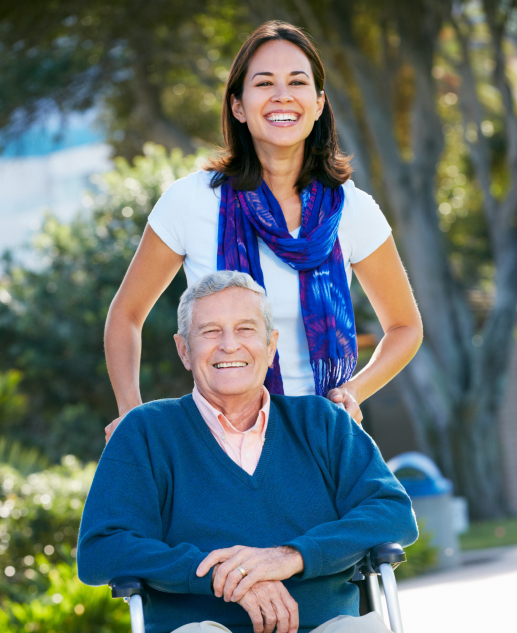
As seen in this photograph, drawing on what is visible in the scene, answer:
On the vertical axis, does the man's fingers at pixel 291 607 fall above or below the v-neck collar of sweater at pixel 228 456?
below

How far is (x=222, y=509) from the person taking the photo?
227cm

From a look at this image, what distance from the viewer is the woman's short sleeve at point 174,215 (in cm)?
263

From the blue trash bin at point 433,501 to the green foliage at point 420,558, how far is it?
9 centimetres

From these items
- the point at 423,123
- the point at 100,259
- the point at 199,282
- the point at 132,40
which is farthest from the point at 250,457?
the point at 132,40

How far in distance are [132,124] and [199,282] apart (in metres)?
12.9

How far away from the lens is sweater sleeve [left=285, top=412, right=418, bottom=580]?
7.09 feet

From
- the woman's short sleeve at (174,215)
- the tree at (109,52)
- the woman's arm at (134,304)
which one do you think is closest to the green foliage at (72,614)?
the woman's arm at (134,304)

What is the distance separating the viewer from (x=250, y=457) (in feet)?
7.75

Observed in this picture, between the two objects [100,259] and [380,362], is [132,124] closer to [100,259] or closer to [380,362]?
[100,259]

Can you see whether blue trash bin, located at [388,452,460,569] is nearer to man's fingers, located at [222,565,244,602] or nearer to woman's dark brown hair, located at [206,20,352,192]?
woman's dark brown hair, located at [206,20,352,192]

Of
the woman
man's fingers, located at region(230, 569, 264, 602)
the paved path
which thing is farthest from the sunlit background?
man's fingers, located at region(230, 569, 264, 602)

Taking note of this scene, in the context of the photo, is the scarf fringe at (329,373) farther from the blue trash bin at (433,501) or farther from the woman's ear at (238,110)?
the blue trash bin at (433,501)

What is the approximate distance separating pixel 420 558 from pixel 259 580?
619 cm

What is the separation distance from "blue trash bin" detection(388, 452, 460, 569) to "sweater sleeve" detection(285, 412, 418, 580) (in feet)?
18.2
